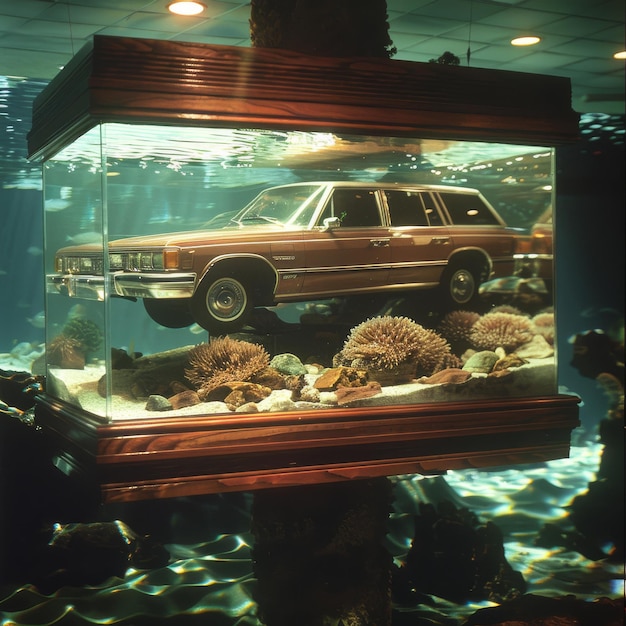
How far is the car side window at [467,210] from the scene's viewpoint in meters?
3.20

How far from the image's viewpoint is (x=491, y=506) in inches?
221

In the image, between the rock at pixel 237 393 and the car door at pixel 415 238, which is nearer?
the rock at pixel 237 393

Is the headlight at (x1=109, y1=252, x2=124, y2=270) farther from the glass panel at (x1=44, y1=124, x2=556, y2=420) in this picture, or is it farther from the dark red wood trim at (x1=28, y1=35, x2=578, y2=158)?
the dark red wood trim at (x1=28, y1=35, x2=578, y2=158)

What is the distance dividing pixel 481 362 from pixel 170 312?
4.26ft

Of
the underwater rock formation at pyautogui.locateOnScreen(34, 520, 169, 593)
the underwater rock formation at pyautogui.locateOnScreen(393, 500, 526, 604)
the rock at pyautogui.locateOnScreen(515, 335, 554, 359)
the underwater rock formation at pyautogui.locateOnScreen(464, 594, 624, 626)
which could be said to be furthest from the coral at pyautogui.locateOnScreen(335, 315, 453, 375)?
the underwater rock formation at pyautogui.locateOnScreen(393, 500, 526, 604)

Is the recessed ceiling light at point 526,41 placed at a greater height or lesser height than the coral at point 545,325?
greater

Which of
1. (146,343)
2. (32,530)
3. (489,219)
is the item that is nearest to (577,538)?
(489,219)

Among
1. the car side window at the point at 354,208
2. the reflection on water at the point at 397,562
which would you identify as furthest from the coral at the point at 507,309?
the reflection on water at the point at 397,562

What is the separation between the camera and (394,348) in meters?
3.07

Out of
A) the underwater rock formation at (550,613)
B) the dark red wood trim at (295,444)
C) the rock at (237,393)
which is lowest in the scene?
the underwater rock formation at (550,613)

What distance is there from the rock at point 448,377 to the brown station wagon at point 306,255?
28cm

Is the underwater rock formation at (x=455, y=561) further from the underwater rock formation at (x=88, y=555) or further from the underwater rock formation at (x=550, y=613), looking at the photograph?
the underwater rock formation at (x=88, y=555)

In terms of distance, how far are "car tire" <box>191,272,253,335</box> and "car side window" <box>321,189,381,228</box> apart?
425 mm

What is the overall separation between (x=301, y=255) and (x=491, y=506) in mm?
3355
